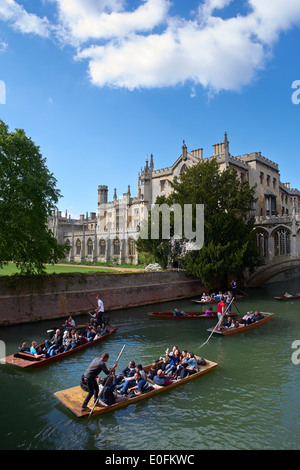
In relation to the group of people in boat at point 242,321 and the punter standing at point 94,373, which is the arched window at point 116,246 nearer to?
the group of people in boat at point 242,321

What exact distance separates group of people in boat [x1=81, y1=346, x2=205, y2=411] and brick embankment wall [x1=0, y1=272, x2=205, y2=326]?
10.5 metres

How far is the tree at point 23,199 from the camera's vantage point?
56.8 ft

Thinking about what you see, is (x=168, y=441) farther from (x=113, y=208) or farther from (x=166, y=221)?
(x=113, y=208)

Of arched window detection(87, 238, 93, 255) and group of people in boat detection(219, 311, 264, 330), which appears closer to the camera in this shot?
group of people in boat detection(219, 311, 264, 330)

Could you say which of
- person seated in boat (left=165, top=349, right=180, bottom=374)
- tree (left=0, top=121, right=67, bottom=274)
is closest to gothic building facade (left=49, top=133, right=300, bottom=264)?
tree (left=0, top=121, right=67, bottom=274)

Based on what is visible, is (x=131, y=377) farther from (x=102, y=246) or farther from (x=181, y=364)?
(x=102, y=246)

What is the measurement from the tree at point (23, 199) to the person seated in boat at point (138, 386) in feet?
35.6

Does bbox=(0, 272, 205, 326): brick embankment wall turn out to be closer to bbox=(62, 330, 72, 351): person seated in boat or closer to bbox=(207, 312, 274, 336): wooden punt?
bbox=(62, 330, 72, 351): person seated in boat

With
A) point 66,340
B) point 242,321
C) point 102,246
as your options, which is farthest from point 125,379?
point 102,246

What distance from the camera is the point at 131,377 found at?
9.77m

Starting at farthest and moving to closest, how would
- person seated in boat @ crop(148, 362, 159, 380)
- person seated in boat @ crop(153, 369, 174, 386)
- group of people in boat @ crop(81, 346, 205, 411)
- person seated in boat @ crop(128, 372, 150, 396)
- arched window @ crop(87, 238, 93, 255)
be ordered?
arched window @ crop(87, 238, 93, 255) → person seated in boat @ crop(148, 362, 159, 380) → person seated in boat @ crop(153, 369, 174, 386) → person seated in boat @ crop(128, 372, 150, 396) → group of people in boat @ crop(81, 346, 205, 411)

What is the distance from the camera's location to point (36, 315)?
63.3ft

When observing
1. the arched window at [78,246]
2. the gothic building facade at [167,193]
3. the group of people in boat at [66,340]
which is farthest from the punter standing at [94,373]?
the arched window at [78,246]

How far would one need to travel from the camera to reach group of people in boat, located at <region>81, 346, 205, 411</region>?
8.20 m
